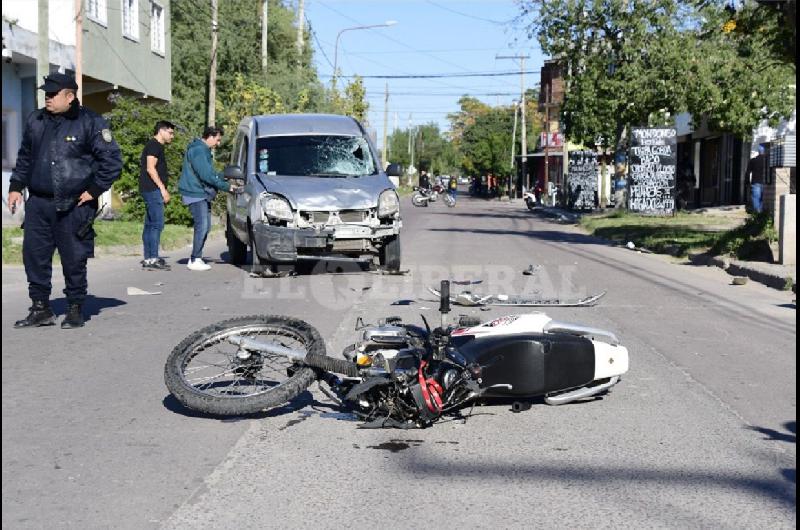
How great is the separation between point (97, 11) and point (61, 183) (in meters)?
19.3

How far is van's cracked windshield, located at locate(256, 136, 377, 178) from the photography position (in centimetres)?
1401

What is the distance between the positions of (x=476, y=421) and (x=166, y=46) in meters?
29.6

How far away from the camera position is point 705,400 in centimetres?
639

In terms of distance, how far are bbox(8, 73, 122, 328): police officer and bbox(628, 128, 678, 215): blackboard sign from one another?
91.2ft

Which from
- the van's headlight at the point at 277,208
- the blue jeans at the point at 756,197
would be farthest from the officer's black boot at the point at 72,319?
the blue jeans at the point at 756,197

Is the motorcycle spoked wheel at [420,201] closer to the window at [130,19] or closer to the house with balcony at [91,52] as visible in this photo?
the house with balcony at [91,52]

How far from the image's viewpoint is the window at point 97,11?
25275mm

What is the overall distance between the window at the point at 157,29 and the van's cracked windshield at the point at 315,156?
731 inches

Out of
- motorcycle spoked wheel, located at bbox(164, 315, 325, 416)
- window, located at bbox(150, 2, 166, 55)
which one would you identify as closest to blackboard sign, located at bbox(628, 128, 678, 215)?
window, located at bbox(150, 2, 166, 55)

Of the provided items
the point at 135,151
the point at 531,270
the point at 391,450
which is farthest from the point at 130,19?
the point at 391,450

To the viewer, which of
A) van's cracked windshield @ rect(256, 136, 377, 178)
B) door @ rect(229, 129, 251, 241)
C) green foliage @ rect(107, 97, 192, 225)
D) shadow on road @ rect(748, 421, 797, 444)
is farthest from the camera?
green foliage @ rect(107, 97, 192, 225)

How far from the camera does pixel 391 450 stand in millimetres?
5168

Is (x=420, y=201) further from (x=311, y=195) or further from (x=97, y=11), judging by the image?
(x=311, y=195)

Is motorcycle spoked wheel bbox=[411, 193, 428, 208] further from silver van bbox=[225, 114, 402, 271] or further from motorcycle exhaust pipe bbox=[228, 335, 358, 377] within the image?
motorcycle exhaust pipe bbox=[228, 335, 358, 377]
